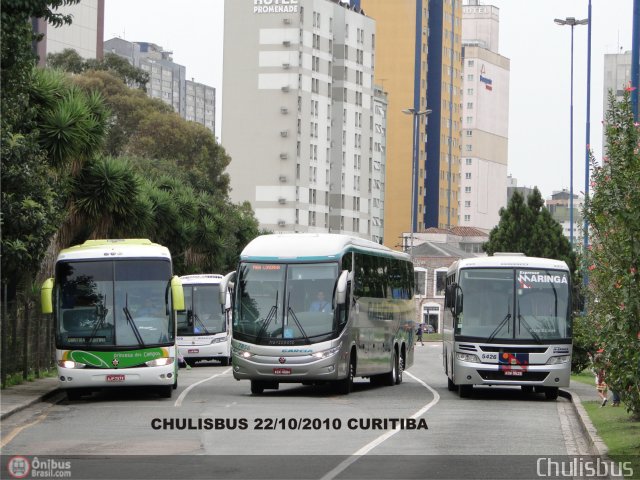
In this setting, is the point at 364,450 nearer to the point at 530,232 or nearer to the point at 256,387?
the point at 256,387

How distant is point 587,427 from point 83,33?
390 ft

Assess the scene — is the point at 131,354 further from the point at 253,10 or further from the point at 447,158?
the point at 447,158

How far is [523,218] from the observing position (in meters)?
85.1

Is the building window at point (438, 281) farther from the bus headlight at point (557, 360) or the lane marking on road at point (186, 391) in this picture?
the bus headlight at point (557, 360)

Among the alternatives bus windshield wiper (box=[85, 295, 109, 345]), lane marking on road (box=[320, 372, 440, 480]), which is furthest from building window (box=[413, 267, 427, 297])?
lane marking on road (box=[320, 372, 440, 480])

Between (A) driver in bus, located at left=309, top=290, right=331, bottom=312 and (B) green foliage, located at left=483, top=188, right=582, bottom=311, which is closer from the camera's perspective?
(A) driver in bus, located at left=309, top=290, right=331, bottom=312

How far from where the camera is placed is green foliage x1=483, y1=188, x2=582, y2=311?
A: 83.8 metres

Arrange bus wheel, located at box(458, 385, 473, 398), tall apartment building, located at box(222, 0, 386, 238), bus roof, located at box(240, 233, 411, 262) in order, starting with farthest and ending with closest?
tall apartment building, located at box(222, 0, 386, 238)
bus wheel, located at box(458, 385, 473, 398)
bus roof, located at box(240, 233, 411, 262)

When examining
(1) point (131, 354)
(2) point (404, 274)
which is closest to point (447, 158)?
(2) point (404, 274)

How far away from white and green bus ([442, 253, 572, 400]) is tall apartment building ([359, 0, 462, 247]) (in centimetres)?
13813

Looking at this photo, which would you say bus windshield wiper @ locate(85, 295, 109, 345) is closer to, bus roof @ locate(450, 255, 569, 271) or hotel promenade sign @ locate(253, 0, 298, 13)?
bus roof @ locate(450, 255, 569, 271)

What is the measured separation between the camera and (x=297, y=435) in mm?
19750

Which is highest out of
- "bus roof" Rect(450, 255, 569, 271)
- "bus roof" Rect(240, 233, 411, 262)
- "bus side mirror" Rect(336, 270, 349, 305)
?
"bus roof" Rect(240, 233, 411, 262)

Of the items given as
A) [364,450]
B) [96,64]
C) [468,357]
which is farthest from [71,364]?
[96,64]
